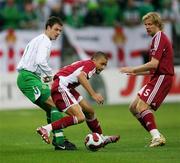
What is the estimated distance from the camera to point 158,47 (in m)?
14.7

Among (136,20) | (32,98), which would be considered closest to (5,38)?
(136,20)

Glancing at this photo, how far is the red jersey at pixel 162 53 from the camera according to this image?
48.3 feet

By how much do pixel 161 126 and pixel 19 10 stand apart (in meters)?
10.5

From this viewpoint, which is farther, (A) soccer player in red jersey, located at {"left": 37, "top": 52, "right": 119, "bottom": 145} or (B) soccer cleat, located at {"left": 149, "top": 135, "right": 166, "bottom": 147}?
(B) soccer cleat, located at {"left": 149, "top": 135, "right": 166, "bottom": 147}

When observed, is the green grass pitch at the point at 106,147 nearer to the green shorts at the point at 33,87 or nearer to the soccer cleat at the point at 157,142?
the soccer cleat at the point at 157,142

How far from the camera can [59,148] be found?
1459 cm

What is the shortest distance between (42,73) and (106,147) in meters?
1.73

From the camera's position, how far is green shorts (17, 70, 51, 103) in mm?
14992

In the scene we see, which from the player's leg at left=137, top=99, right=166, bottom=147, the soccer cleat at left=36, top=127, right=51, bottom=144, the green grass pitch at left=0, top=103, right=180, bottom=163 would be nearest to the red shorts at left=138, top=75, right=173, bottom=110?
the player's leg at left=137, top=99, right=166, bottom=147

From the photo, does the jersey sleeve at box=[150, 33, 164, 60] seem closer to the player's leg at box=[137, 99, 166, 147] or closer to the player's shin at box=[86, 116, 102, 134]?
the player's leg at box=[137, 99, 166, 147]

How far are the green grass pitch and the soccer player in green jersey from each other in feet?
1.77

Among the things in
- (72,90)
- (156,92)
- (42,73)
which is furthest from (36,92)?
(156,92)

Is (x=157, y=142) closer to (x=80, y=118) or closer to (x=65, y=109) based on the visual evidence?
(x=80, y=118)

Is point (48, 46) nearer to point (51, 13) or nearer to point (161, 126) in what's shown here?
point (161, 126)
